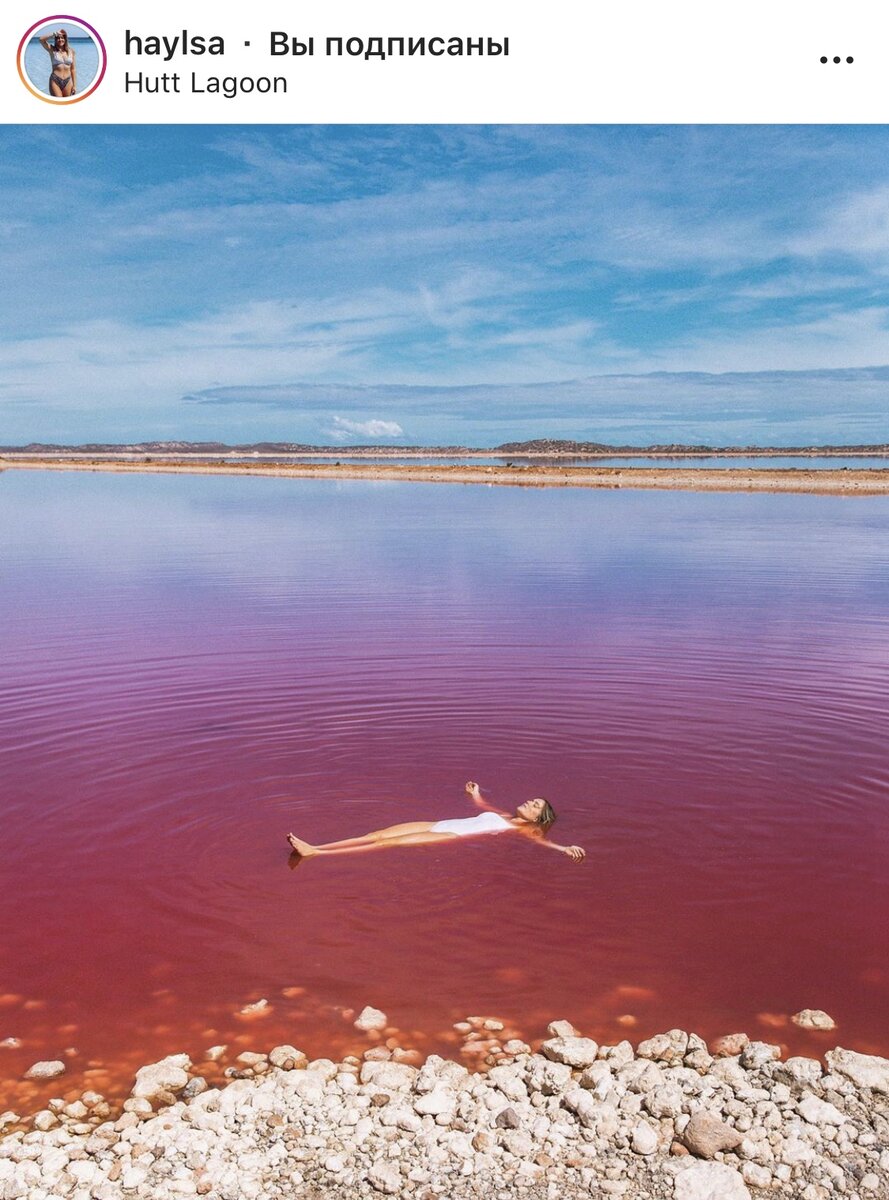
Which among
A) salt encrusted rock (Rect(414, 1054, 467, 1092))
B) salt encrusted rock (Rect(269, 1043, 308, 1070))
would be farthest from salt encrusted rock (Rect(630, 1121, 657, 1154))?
salt encrusted rock (Rect(269, 1043, 308, 1070))

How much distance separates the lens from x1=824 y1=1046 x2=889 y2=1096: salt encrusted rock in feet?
22.2

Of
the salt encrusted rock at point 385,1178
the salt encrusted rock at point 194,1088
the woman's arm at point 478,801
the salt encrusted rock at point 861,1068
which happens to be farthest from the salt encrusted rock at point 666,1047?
the woman's arm at point 478,801

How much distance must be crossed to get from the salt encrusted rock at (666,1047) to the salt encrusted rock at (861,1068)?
1038mm

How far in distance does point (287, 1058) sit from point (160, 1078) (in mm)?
905

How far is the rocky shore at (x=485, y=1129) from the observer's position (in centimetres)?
592

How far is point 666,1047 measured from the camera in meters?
7.24

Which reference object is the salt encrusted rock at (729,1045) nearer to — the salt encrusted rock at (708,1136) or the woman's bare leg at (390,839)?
the salt encrusted rock at (708,1136)

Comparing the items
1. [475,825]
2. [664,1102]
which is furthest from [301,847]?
[664,1102]

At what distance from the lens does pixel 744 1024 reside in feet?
25.5

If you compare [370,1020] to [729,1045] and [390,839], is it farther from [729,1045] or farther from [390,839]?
[390,839]

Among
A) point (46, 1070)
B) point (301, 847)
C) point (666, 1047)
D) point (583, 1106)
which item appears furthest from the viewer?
point (301, 847)

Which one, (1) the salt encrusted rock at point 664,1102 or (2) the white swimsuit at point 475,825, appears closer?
(1) the salt encrusted rock at point 664,1102

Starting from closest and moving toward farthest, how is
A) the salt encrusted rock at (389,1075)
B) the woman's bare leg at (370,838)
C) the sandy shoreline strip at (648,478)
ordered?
the salt encrusted rock at (389,1075), the woman's bare leg at (370,838), the sandy shoreline strip at (648,478)

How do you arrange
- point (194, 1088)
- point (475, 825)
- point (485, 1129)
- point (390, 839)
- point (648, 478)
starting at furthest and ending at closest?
1. point (648, 478)
2. point (475, 825)
3. point (390, 839)
4. point (194, 1088)
5. point (485, 1129)
